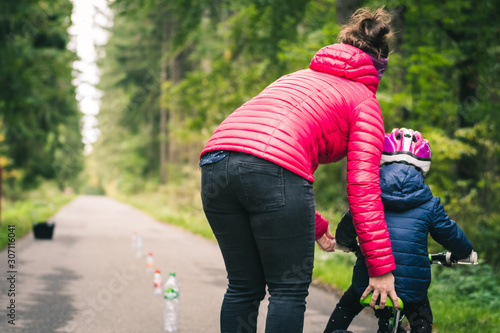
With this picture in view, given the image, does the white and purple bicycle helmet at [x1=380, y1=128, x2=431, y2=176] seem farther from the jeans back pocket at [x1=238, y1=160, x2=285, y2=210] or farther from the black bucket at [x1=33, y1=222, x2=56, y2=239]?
the black bucket at [x1=33, y1=222, x2=56, y2=239]

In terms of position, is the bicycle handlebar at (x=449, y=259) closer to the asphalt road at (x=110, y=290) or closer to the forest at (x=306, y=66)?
the forest at (x=306, y=66)

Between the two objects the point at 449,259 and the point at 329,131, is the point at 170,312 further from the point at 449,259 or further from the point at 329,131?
the point at 329,131

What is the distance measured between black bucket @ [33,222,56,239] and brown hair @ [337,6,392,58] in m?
11.0

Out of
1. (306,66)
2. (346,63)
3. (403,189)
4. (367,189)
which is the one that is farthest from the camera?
(306,66)

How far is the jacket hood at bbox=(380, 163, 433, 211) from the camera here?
2783mm

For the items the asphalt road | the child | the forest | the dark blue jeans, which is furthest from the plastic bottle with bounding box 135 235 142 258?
the dark blue jeans

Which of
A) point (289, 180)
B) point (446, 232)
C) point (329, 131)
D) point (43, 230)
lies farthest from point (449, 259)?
point (43, 230)

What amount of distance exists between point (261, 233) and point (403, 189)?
0.88 m

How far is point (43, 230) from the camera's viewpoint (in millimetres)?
12273

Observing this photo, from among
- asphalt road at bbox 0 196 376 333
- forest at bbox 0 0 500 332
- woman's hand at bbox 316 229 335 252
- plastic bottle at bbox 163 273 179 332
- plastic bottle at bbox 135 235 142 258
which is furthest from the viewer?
plastic bottle at bbox 135 235 142 258

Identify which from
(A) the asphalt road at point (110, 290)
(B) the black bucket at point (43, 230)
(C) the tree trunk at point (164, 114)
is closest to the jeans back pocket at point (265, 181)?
(A) the asphalt road at point (110, 290)

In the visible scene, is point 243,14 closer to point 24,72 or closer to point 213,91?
point 213,91

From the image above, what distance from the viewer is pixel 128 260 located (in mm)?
9641

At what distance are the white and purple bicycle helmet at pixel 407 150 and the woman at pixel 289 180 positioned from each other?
416mm
